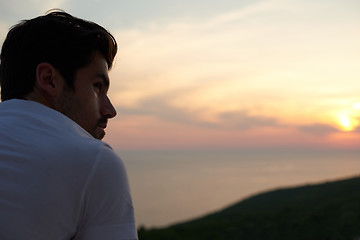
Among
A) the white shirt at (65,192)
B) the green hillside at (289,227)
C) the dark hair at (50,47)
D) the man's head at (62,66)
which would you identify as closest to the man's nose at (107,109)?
the man's head at (62,66)

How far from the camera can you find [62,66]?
2.13 m

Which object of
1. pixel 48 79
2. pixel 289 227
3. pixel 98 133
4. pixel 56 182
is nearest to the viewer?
pixel 56 182

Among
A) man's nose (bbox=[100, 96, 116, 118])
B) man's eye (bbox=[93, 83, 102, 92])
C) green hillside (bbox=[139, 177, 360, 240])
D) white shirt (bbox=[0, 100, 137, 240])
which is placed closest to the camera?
white shirt (bbox=[0, 100, 137, 240])

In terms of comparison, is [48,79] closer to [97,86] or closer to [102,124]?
[97,86]

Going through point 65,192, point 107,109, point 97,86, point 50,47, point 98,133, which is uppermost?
point 50,47

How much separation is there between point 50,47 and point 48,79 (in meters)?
0.19

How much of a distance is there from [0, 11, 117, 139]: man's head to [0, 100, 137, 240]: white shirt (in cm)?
46

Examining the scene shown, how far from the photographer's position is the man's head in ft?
6.96

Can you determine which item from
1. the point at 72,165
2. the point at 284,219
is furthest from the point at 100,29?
the point at 284,219

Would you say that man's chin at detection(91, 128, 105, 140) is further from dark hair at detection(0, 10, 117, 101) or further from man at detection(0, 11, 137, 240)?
man at detection(0, 11, 137, 240)

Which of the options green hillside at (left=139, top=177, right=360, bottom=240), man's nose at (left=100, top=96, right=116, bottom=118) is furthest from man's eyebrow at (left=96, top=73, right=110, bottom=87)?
green hillside at (left=139, top=177, right=360, bottom=240)

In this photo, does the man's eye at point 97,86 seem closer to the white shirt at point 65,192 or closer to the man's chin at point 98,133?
the man's chin at point 98,133

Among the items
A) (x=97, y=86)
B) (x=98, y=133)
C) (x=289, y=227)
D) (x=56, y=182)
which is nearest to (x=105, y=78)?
(x=97, y=86)

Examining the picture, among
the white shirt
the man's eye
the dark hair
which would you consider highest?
the dark hair
